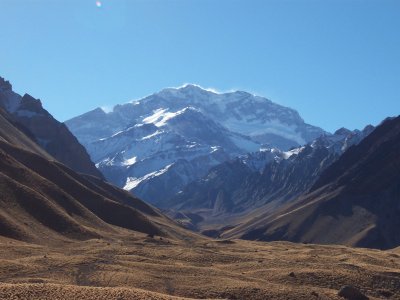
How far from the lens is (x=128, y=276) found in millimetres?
73000

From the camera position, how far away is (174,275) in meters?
78.0

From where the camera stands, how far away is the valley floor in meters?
56.9

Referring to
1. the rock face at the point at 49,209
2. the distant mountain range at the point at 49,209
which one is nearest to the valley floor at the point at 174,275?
the rock face at the point at 49,209

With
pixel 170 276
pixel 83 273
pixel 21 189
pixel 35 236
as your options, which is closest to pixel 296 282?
pixel 170 276

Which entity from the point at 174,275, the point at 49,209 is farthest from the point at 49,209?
the point at 174,275

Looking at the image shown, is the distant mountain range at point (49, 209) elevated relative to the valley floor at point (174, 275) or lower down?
elevated

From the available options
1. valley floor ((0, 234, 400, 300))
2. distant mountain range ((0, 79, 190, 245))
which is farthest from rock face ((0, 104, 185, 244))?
valley floor ((0, 234, 400, 300))

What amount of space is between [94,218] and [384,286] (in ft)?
280

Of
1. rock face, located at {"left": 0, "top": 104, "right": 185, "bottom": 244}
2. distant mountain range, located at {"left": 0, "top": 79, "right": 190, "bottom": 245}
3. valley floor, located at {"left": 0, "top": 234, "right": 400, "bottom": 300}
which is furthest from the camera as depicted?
rock face, located at {"left": 0, "top": 104, "right": 185, "bottom": 244}

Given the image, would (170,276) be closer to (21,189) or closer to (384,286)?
(384,286)

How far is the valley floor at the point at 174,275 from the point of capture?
187 feet

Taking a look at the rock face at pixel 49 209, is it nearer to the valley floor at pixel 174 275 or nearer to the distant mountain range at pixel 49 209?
the distant mountain range at pixel 49 209

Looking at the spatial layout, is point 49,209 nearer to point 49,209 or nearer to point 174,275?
point 49,209

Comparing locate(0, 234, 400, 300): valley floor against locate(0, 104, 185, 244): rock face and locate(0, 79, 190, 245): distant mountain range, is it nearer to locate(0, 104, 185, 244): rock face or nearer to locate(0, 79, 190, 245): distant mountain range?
locate(0, 104, 185, 244): rock face
